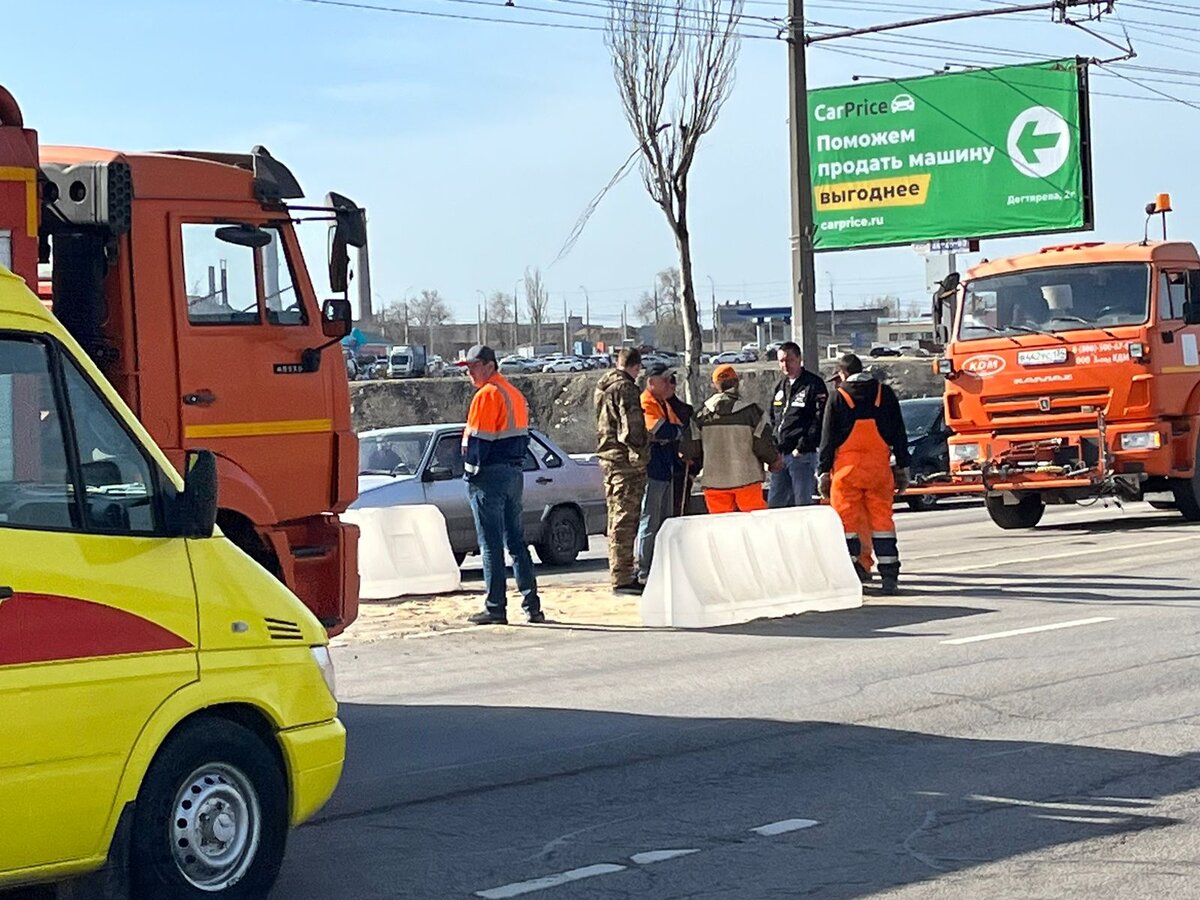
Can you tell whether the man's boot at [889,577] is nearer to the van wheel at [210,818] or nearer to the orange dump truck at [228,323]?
the orange dump truck at [228,323]

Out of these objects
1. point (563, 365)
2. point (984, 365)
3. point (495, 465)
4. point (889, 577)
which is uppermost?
point (563, 365)

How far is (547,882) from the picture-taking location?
6086 millimetres

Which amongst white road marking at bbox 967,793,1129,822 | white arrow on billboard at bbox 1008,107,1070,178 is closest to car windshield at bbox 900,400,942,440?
white arrow on billboard at bbox 1008,107,1070,178

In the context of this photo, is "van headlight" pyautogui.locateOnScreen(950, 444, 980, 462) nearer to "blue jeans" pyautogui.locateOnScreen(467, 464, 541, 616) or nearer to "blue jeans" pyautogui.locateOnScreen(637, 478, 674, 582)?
"blue jeans" pyautogui.locateOnScreen(637, 478, 674, 582)

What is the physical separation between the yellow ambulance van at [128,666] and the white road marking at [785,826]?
5.76 ft

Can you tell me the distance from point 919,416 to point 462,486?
39.1 feet

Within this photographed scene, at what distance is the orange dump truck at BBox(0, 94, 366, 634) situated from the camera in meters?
8.96

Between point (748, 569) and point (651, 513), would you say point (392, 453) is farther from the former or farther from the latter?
point (748, 569)

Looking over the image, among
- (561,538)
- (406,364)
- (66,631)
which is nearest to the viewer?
(66,631)

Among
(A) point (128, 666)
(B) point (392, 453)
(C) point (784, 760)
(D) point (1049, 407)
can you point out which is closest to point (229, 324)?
(C) point (784, 760)

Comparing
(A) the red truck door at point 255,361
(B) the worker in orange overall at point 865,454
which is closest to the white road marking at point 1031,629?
(B) the worker in orange overall at point 865,454

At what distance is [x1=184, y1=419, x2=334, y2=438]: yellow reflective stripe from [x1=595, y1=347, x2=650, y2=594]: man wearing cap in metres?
4.42

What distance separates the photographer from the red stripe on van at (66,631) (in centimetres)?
488

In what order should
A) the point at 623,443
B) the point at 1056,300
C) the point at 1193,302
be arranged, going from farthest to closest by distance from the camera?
the point at 1056,300 → the point at 1193,302 → the point at 623,443
